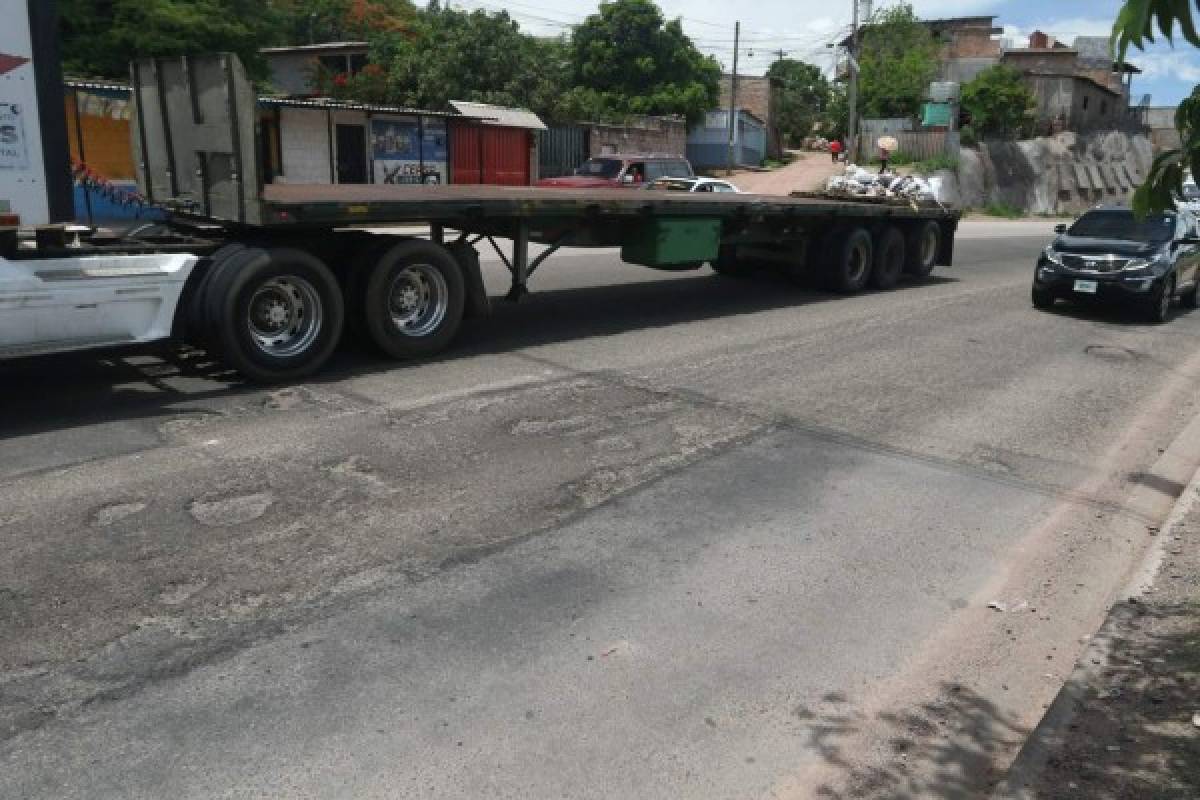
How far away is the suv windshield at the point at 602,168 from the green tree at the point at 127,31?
9.81 m

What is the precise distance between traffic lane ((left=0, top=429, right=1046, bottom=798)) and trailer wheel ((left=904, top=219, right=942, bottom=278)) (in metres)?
12.0

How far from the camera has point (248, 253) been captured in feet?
26.1

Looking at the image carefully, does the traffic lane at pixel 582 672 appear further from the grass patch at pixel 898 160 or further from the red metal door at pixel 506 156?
the grass patch at pixel 898 160

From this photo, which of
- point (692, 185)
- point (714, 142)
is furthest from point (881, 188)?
point (714, 142)

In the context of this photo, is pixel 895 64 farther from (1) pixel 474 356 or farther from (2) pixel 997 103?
(1) pixel 474 356

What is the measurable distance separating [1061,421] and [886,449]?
2.11 metres

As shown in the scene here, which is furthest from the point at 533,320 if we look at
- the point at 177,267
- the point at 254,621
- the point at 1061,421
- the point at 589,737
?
the point at 589,737

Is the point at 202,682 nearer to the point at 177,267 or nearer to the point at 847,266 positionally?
the point at 177,267

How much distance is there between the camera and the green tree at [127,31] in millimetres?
25078

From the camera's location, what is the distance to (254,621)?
4.40m

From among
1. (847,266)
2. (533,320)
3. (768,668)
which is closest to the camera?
(768,668)

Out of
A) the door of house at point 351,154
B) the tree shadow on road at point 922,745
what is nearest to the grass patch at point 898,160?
the door of house at point 351,154

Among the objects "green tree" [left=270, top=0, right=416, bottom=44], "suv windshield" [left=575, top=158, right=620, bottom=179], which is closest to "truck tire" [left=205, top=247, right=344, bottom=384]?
"suv windshield" [left=575, top=158, right=620, bottom=179]

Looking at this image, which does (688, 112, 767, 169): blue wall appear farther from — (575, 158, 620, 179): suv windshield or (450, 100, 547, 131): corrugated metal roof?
(575, 158, 620, 179): suv windshield
